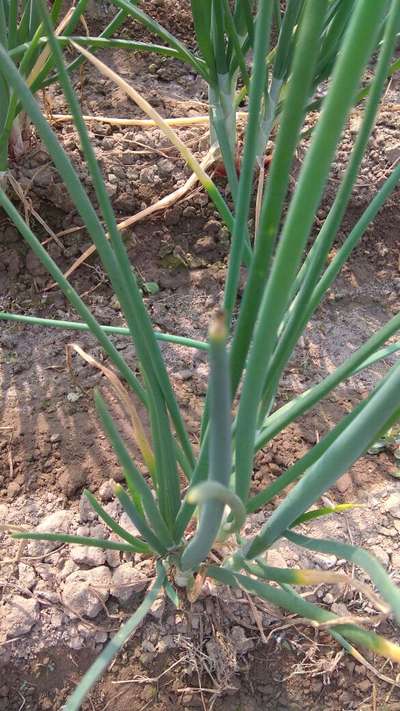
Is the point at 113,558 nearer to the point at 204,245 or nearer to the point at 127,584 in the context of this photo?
the point at 127,584

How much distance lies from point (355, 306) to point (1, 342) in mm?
833

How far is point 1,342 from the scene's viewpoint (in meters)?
1.21

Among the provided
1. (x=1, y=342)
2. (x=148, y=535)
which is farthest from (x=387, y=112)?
(x=148, y=535)

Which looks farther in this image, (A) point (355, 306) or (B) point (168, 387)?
(A) point (355, 306)

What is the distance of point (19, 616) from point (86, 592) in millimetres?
105

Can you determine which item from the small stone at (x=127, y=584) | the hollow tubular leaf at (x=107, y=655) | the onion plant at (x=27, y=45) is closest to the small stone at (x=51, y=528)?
the small stone at (x=127, y=584)

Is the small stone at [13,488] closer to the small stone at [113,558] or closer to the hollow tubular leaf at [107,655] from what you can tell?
the small stone at [113,558]

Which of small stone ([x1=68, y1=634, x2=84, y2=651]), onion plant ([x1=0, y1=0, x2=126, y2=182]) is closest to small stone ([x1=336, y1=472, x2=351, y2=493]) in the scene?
small stone ([x1=68, y1=634, x2=84, y2=651])

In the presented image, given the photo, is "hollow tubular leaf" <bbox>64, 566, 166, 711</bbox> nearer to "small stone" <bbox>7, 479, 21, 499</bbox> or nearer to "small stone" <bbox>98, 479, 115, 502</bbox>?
"small stone" <bbox>98, 479, 115, 502</bbox>

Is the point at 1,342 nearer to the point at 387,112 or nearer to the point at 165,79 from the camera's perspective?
the point at 165,79

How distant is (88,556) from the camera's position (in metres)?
0.91

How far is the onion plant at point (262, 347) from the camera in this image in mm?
323

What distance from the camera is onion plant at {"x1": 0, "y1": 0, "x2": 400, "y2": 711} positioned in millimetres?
323

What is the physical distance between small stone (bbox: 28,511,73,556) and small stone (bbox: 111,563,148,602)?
124 millimetres
